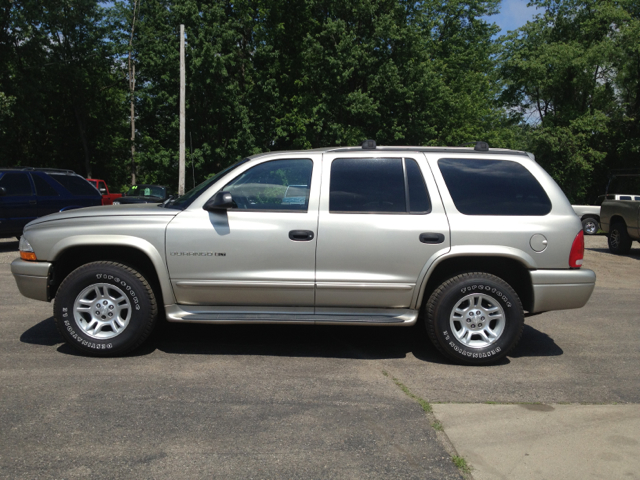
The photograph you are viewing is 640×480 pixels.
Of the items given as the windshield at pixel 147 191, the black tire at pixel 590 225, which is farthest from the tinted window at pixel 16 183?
the black tire at pixel 590 225

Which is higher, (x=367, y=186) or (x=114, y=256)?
(x=367, y=186)

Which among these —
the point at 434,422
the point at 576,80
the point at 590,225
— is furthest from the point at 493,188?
the point at 576,80

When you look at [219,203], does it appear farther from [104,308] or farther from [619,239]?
[619,239]

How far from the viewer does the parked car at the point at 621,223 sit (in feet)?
48.1

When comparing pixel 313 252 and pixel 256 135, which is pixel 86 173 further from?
pixel 313 252

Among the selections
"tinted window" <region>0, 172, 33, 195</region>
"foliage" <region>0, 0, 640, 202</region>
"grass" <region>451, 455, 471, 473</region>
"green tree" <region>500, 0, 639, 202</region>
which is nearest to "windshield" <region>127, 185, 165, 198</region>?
"tinted window" <region>0, 172, 33, 195</region>

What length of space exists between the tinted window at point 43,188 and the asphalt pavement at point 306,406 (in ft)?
26.1

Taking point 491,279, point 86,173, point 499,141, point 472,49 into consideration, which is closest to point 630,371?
point 491,279

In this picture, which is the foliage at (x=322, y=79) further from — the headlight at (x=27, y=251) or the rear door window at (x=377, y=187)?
the rear door window at (x=377, y=187)

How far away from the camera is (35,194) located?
13.3 m

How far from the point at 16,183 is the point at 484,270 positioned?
11.3 m

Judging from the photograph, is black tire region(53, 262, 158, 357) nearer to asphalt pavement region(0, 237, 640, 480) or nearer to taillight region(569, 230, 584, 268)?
asphalt pavement region(0, 237, 640, 480)

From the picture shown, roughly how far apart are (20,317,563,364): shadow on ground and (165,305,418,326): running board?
0.42 m

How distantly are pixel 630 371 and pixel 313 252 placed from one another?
9.34 feet
